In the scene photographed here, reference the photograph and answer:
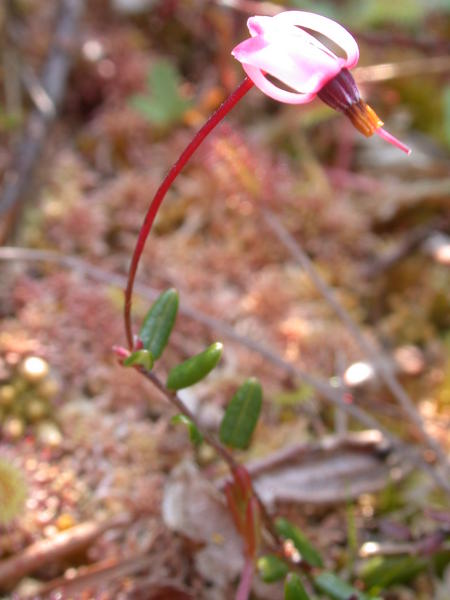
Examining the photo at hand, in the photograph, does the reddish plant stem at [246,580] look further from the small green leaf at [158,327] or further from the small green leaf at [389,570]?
the small green leaf at [158,327]

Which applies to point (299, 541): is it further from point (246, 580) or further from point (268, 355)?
point (268, 355)

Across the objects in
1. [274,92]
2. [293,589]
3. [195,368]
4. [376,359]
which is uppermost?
[274,92]

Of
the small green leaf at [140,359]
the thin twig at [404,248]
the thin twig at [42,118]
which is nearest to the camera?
the small green leaf at [140,359]

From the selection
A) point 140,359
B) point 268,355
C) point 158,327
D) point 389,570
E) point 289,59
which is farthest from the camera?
point 268,355

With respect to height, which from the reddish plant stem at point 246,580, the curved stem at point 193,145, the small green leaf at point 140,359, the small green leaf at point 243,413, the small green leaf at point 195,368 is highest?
the curved stem at point 193,145

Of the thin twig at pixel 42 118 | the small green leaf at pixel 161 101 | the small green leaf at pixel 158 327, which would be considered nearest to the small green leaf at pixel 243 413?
the small green leaf at pixel 158 327

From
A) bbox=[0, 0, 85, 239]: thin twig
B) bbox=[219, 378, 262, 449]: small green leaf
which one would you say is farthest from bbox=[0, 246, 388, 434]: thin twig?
bbox=[219, 378, 262, 449]: small green leaf

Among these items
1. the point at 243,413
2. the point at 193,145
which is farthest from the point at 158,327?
the point at 193,145
